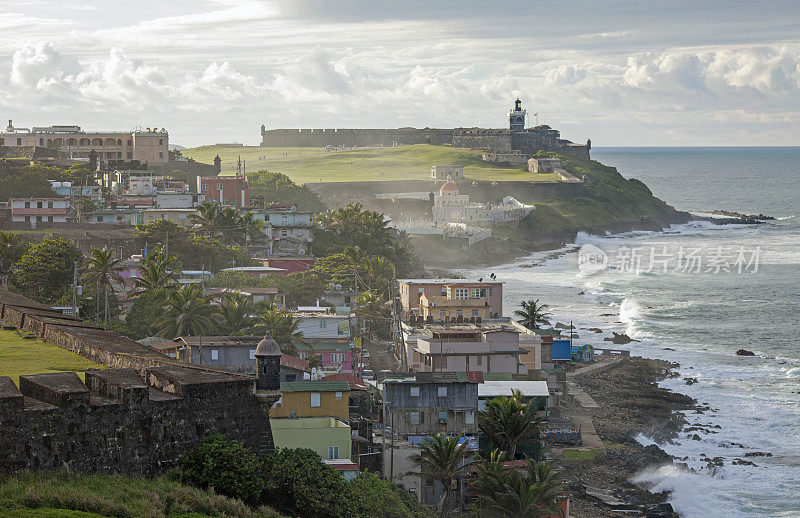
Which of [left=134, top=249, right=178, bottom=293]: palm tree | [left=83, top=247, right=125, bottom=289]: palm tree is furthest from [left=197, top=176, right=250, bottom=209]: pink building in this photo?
[left=83, top=247, right=125, bottom=289]: palm tree

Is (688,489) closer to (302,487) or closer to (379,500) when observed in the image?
(379,500)

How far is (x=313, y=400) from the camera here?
33.2 m

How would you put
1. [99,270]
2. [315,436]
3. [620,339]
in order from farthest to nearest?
[620,339]
[99,270]
[315,436]

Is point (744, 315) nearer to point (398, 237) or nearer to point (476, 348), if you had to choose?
point (398, 237)

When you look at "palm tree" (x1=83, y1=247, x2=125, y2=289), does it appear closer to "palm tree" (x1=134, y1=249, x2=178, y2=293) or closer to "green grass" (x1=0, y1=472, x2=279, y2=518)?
"palm tree" (x1=134, y1=249, x2=178, y2=293)

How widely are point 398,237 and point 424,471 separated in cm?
7687

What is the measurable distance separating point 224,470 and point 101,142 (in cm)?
9797

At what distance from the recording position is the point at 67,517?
1723 centimetres

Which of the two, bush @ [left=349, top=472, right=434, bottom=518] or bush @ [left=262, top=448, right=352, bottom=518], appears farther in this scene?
bush @ [left=349, top=472, right=434, bottom=518]

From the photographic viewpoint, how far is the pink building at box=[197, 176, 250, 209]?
9894cm

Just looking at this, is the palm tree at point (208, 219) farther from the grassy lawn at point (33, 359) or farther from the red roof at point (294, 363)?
the grassy lawn at point (33, 359)

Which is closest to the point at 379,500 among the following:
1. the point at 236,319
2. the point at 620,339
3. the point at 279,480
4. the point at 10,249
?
the point at 279,480

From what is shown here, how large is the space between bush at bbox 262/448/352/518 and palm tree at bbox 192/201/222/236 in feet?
189

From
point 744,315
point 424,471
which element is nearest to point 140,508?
point 424,471
